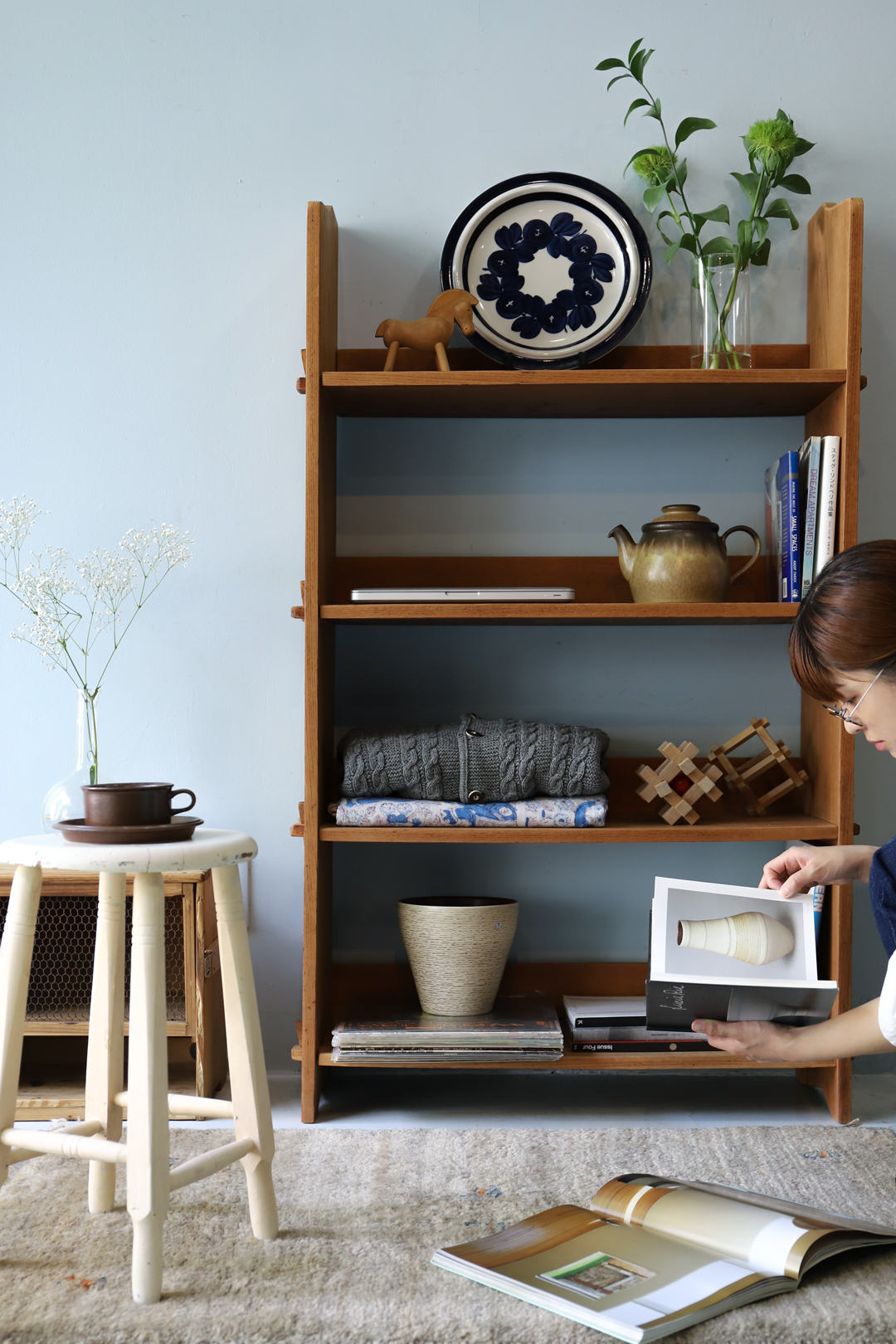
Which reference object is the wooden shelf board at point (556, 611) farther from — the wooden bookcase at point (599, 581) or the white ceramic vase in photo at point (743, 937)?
the white ceramic vase in photo at point (743, 937)

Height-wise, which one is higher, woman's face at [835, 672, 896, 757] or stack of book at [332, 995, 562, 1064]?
woman's face at [835, 672, 896, 757]

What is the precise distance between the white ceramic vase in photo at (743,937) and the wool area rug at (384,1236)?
37 centimetres

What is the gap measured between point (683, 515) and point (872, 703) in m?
0.73

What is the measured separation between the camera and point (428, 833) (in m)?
1.83

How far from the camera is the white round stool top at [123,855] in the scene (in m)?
1.21

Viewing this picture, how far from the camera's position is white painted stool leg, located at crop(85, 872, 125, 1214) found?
4.67 ft

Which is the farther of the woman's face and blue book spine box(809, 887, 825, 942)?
blue book spine box(809, 887, 825, 942)

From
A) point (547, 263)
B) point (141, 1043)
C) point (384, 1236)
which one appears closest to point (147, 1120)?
point (141, 1043)

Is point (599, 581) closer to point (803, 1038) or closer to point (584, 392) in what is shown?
point (584, 392)

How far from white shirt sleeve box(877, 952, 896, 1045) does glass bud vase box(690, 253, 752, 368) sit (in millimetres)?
1175

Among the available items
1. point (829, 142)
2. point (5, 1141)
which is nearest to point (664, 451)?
point (829, 142)

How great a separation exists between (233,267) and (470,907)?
137cm

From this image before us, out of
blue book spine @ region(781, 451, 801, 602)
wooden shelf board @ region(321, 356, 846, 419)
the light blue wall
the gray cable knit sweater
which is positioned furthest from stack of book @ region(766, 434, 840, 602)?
the gray cable knit sweater

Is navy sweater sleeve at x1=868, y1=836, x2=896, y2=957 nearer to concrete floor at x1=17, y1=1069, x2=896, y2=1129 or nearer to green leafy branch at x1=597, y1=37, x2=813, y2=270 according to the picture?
concrete floor at x1=17, y1=1069, x2=896, y2=1129
